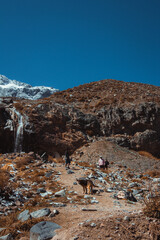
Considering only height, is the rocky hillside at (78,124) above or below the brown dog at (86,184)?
above

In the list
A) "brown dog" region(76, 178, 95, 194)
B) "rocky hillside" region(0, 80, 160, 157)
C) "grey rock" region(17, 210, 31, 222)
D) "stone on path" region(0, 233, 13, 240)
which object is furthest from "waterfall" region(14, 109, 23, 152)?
"stone on path" region(0, 233, 13, 240)

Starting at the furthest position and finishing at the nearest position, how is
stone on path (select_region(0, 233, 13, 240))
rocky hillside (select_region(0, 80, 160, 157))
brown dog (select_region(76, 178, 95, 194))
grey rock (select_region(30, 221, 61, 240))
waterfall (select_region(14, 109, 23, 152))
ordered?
1. rocky hillside (select_region(0, 80, 160, 157))
2. waterfall (select_region(14, 109, 23, 152))
3. brown dog (select_region(76, 178, 95, 194))
4. stone on path (select_region(0, 233, 13, 240))
5. grey rock (select_region(30, 221, 61, 240))

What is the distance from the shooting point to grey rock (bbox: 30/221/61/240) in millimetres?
4371

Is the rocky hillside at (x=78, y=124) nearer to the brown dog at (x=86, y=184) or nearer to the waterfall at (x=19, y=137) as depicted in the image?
the waterfall at (x=19, y=137)

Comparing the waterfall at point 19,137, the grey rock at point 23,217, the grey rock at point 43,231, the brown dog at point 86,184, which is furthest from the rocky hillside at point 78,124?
the grey rock at point 43,231

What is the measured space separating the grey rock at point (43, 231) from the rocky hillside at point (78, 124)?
20.1 meters

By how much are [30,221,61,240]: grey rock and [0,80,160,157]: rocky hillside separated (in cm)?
2009

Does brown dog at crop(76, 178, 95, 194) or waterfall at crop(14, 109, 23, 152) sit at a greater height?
waterfall at crop(14, 109, 23, 152)

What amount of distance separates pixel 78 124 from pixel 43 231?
2282cm

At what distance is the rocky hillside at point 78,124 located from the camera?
2448 centimetres

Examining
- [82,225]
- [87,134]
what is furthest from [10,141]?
[82,225]

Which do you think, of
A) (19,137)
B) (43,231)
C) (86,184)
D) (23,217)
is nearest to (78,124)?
(19,137)

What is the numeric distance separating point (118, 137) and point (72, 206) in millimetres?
21548

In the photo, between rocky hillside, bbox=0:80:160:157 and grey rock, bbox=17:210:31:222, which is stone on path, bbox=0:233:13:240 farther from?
rocky hillside, bbox=0:80:160:157
